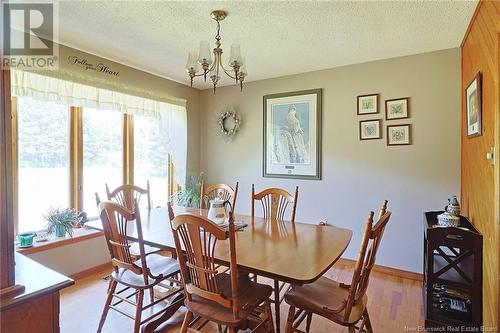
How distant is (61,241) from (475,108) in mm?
3831

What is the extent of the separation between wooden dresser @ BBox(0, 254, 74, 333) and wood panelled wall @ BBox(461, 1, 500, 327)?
220cm

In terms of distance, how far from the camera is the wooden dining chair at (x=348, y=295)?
143cm

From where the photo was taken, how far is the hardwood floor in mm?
2094

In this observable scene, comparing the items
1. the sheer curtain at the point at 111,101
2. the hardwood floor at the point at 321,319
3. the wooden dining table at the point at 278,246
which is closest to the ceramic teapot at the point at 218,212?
the wooden dining table at the point at 278,246

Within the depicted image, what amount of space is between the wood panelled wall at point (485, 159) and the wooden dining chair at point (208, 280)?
4.56ft

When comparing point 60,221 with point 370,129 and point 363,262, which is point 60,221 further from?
point 370,129

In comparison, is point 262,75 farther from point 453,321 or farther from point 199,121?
point 453,321

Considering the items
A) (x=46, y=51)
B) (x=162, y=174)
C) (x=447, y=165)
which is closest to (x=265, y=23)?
(x=46, y=51)

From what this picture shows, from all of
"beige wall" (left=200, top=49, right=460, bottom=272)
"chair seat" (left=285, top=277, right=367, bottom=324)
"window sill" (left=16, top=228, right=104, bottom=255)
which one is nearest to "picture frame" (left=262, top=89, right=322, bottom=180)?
"beige wall" (left=200, top=49, right=460, bottom=272)

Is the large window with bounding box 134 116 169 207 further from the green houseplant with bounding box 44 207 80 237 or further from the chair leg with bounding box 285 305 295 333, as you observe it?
the chair leg with bounding box 285 305 295 333

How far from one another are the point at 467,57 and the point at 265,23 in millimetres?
1853

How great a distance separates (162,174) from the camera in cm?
397

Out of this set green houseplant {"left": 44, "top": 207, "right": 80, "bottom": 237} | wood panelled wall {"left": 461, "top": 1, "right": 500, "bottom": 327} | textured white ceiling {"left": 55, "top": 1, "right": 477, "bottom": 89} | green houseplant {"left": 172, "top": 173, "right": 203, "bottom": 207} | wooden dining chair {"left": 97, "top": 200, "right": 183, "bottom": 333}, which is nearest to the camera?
wood panelled wall {"left": 461, "top": 1, "right": 500, "bottom": 327}

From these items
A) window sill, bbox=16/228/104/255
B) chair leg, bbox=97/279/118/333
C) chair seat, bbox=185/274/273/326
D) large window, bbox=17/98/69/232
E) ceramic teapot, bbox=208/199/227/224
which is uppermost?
large window, bbox=17/98/69/232
